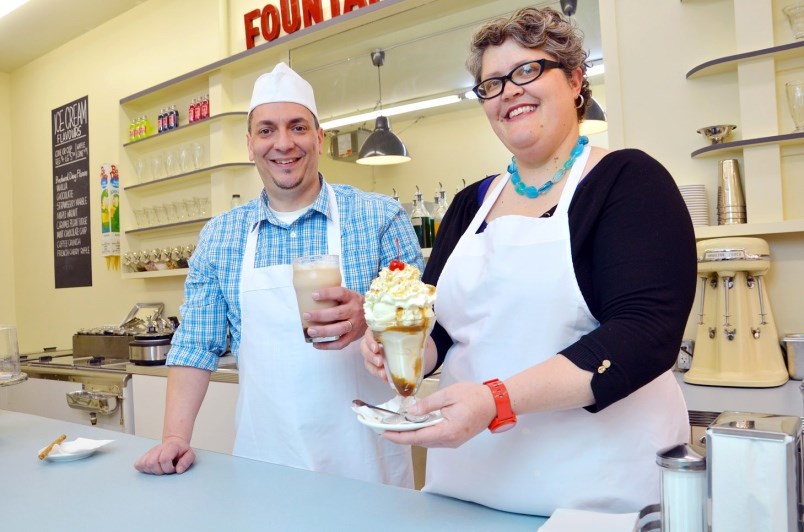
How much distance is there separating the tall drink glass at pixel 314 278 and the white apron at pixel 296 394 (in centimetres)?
46

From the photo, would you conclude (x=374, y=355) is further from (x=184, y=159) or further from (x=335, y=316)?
(x=184, y=159)

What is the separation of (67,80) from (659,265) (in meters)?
5.85

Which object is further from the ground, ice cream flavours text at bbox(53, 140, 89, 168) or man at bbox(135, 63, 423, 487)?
ice cream flavours text at bbox(53, 140, 89, 168)

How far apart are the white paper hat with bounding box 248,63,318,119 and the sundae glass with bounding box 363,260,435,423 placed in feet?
3.24

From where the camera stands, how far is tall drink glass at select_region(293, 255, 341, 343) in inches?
51.8

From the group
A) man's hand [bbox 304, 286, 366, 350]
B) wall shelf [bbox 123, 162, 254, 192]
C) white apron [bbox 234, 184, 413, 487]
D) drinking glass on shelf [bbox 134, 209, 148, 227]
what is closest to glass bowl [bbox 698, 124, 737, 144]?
white apron [bbox 234, 184, 413, 487]

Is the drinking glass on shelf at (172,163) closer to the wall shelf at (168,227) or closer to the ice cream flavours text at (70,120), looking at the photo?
the wall shelf at (168,227)

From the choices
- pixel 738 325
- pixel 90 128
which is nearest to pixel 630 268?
pixel 738 325

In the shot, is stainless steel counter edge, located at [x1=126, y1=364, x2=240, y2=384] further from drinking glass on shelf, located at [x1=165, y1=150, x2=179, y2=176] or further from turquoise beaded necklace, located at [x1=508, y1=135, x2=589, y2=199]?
turquoise beaded necklace, located at [x1=508, y1=135, x2=589, y2=199]

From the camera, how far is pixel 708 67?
8.09 feet

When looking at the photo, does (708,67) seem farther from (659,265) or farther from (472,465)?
(472,465)

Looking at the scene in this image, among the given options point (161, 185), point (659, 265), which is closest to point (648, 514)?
point (659, 265)

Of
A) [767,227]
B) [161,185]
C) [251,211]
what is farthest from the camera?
[161,185]

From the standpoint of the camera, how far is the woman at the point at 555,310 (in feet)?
3.15
